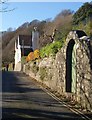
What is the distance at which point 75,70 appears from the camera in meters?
14.8

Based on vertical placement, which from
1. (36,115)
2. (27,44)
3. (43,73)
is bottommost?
(36,115)

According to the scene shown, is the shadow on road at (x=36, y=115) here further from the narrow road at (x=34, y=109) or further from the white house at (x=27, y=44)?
the white house at (x=27, y=44)

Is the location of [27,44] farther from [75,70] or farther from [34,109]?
[34,109]

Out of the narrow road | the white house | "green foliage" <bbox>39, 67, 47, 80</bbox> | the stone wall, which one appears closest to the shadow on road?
the narrow road

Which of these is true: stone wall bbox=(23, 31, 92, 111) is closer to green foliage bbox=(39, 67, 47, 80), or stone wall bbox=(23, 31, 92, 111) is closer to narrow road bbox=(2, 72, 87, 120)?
narrow road bbox=(2, 72, 87, 120)

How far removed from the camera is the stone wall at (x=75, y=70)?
41.1 feet

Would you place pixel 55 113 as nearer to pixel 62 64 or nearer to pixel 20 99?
pixel 20 99

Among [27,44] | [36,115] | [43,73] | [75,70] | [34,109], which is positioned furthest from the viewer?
[27,44]

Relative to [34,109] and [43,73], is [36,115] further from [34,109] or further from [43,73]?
[43,73]

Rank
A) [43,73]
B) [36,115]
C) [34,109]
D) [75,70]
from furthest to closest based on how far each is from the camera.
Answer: [43,73], [75,70], [34,109], [36,115]

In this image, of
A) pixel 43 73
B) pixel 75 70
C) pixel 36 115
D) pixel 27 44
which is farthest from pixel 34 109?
pixel 27 44

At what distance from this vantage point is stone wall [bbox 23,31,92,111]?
12.5 meters

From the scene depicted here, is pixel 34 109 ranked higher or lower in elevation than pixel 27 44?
lower

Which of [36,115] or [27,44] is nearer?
[36,115]
